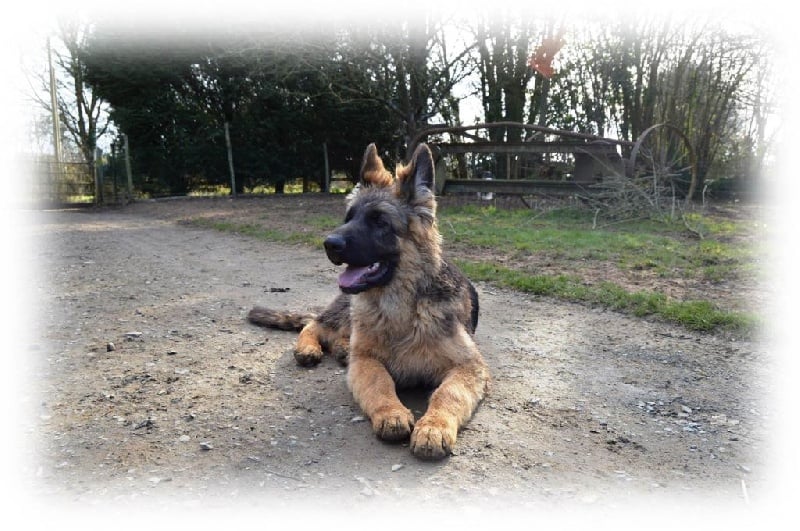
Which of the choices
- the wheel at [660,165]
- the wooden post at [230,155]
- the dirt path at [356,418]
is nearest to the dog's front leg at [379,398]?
the dirt path at [356,418]

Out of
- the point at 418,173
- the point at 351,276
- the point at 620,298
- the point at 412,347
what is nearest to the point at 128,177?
the point at 418,173

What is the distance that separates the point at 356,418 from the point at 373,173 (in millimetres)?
2215

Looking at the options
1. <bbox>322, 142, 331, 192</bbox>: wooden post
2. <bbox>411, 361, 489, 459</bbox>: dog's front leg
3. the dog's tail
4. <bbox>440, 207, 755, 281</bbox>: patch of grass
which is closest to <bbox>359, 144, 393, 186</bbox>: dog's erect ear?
the dog's tail

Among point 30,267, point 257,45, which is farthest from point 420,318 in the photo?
point 257,45

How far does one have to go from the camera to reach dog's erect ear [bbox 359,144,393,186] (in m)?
4.64

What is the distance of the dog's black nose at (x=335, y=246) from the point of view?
368cm

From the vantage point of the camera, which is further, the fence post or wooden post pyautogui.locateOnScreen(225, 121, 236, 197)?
wooden post pyautogui.locateOnScreen(225, 121, 236, 197)

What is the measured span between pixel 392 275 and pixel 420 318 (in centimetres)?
40

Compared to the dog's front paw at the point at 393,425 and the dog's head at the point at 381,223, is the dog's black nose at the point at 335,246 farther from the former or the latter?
the dog's front paw at the point at 393,425

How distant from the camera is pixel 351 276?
3896mm

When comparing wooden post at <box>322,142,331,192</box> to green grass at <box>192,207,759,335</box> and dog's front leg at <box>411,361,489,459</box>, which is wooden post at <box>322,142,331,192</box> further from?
dog's front leg at <box>411,361,489,459</box>

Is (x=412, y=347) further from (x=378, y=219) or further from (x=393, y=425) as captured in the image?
(x=378, y=219)

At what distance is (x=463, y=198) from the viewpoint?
746 inches

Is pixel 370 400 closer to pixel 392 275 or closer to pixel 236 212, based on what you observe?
pixel 392 275
